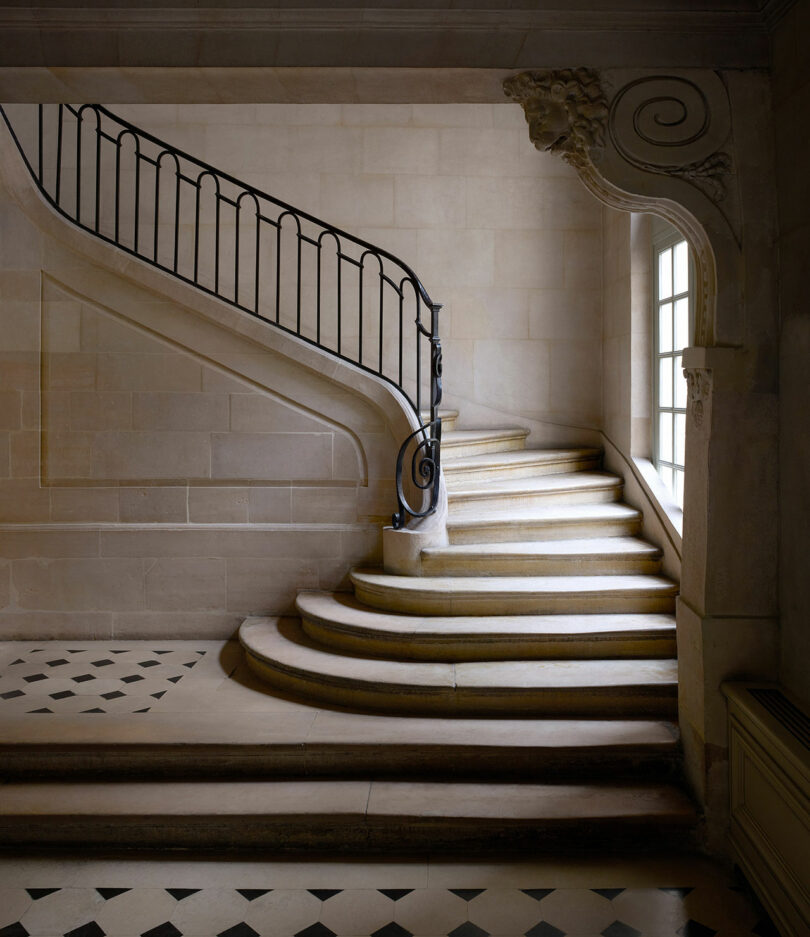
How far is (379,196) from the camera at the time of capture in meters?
6.30

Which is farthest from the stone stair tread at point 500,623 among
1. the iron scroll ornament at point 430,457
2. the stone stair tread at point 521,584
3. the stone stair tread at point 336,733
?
the iron scroll ornament at point 430,457

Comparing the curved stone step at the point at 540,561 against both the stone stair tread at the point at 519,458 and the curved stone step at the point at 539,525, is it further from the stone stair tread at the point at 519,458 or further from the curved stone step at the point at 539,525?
the stone stair tread at the point at 519,458

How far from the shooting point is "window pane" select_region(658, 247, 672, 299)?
15.8 feet

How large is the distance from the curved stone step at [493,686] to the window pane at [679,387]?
1631 millimetres

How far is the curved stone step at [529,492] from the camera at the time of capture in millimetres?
4992

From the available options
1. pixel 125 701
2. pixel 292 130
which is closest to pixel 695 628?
pixel 125 701

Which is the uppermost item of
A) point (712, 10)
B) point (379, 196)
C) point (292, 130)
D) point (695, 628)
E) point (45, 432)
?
point (292, 130)

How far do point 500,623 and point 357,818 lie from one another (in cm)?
131

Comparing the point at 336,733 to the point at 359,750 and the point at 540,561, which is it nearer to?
the point at 359,750

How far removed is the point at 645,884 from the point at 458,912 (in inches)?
26.8

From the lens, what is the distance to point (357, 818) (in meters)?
2.96

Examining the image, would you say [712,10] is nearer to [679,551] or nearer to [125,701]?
[679,551]

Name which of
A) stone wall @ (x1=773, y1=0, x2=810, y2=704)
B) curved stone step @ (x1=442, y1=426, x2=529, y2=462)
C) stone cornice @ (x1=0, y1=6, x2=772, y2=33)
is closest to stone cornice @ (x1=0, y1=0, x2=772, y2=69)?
stone cornice @ (x1=0, y1=6, x2=772, y2=33)

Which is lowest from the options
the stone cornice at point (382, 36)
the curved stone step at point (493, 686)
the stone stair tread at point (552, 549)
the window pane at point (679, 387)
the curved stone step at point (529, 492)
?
the curved stone step at point (493, 686)
